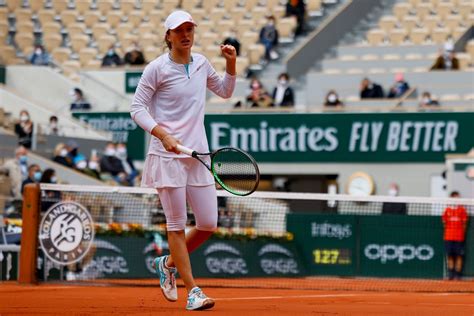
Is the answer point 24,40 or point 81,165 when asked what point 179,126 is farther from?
point 24,40

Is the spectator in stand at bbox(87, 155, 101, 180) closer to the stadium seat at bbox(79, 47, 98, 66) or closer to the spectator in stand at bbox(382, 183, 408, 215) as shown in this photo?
the stadium seat at bbox(79, 47, 98, 66)

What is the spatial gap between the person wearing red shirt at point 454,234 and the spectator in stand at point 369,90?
7077 millimetres

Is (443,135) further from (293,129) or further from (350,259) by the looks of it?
(350,259)

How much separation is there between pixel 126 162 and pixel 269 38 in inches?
220

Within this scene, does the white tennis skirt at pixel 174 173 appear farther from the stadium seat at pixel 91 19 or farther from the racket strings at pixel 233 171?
the stadium seat at pixel 91 19

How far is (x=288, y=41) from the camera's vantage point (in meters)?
30.1

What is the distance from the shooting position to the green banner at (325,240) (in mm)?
18812

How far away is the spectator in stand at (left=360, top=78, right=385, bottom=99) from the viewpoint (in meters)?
25.3

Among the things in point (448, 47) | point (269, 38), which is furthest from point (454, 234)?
point (269, 38)

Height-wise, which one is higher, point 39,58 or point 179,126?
point 39,58

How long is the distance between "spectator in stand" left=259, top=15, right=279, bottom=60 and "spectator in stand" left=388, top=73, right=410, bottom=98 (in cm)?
459

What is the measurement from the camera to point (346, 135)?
2553 centimetres

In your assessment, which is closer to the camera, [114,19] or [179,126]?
[179,126]

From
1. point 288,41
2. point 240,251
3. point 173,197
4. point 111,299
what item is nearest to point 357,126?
point 288,41
